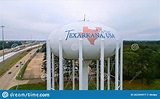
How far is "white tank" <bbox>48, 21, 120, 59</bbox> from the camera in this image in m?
4.21

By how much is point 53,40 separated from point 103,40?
1.01 metres

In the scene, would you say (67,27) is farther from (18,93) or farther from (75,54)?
(18,93)

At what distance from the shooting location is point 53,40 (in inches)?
175

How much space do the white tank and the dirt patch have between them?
611 cm

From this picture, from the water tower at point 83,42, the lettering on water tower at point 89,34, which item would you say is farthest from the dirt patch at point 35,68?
the lettering on water tower at point 89,34

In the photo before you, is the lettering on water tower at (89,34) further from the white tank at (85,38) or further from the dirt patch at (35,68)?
the dirt patch at (35,68)

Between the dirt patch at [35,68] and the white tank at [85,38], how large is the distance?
611 cm

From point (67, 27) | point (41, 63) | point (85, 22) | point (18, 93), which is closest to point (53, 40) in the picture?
point (67, 27)

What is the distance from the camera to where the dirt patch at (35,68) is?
34.0ft

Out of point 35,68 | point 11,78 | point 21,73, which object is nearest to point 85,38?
point 11,78

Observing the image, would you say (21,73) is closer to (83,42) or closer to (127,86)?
(127,86)

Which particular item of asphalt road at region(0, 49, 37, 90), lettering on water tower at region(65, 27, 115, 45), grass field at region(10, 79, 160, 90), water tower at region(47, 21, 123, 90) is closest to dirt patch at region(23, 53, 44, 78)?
asphalt road at region(0, 49, 37, 90)

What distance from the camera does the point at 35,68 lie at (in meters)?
11.2

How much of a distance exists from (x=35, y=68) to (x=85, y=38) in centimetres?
749
